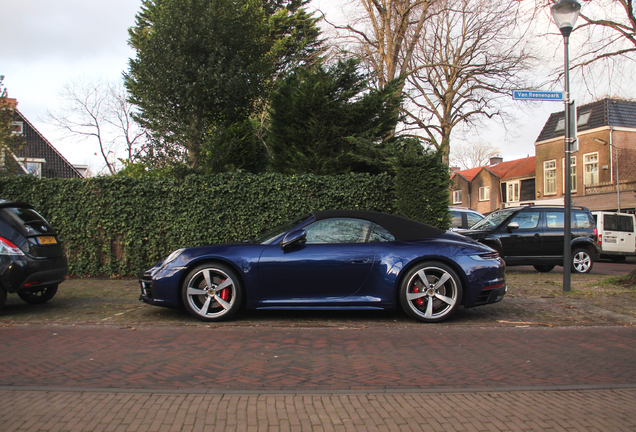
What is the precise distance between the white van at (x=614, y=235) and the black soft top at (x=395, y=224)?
1474 centimetres

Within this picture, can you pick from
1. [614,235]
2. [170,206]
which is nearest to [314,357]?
[170,206]

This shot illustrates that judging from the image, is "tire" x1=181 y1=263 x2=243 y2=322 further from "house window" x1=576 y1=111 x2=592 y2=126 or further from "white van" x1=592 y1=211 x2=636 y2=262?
"house window" x1=576 y1=111 x2=592 y2=126

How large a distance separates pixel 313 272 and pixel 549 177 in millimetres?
40543

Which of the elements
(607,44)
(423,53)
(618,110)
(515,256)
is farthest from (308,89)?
(618,110)

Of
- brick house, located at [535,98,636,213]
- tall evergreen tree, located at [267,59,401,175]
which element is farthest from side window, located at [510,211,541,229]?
brick house, located at [535,98,636,213]

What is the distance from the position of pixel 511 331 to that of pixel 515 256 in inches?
266

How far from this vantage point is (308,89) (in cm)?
1140

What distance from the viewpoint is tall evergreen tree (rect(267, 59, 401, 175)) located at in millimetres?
11250

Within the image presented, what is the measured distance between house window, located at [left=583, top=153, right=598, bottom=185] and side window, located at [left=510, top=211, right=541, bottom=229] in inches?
1109

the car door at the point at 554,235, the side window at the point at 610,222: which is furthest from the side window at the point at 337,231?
the side window at the point at 610,222

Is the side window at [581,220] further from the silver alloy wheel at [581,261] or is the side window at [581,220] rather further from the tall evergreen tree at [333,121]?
the tall evergreen tree at [333,121]

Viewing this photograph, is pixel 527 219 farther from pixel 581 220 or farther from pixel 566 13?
pixel 566 13

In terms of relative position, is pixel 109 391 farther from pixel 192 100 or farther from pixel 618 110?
pixel 618 110

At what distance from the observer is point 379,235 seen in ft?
19.9
